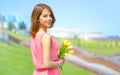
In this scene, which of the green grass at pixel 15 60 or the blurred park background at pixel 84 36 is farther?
the green grass at pixel 15 60

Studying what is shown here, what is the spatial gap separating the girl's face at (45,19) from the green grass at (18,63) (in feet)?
4.76

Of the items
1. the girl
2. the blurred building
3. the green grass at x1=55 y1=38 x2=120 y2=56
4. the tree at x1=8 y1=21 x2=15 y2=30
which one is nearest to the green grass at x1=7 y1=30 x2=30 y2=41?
the tree at x1=8 y1=21 x2=15 y2=30

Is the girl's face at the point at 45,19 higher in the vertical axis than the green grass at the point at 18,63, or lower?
higher

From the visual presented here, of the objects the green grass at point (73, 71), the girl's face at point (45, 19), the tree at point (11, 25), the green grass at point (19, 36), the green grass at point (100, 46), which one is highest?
the girl's face at point (45, 19)

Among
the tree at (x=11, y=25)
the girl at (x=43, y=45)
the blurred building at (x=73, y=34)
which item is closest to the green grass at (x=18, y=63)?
the tree at (x=11, y=25)

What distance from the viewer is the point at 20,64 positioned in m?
3.46

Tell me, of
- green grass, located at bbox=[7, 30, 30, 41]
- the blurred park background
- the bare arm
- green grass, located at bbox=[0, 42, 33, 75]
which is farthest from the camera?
green grass, located at bbox=[7, 30, 30, 41]

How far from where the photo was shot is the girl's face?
200cm

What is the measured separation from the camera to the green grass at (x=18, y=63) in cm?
341

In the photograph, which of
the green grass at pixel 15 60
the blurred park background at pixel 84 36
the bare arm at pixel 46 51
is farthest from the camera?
the green grass at pixel 15 60

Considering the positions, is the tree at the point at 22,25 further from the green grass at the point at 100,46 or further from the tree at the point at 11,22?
the green grass at the point at 100,46

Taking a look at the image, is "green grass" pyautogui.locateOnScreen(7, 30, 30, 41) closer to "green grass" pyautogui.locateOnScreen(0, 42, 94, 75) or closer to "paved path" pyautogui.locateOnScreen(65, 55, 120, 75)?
"green grass" pyautogui.locateOnScreen(0, 42, 94, 75)

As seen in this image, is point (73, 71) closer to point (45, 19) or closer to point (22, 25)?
point (22, 25)

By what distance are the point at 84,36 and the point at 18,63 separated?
0.76 meters
